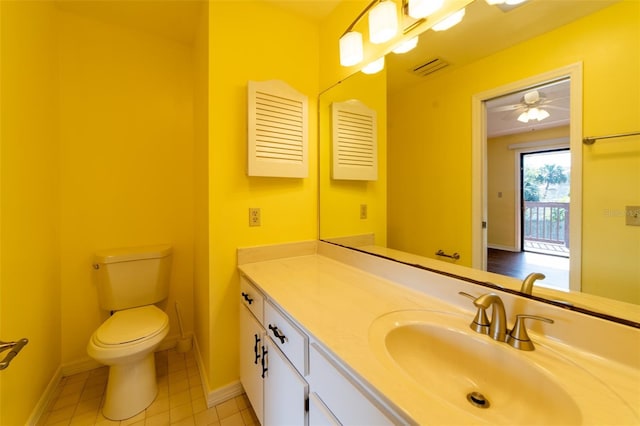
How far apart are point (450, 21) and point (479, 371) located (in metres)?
1.29

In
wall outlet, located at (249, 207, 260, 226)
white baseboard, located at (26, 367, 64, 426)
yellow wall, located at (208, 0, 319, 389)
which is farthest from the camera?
wall outlet, located at (249, 207, 260, 226)

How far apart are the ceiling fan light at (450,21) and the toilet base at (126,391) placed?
7.46 feet

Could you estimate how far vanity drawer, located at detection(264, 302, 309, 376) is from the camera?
2.79 ft

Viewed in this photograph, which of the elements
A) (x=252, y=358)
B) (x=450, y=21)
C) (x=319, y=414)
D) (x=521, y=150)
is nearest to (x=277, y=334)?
(x=319, y=414)

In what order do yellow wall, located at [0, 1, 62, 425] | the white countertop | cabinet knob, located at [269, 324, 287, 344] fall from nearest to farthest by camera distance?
the white countertop
cabinet knob, located at [269, 324, 287, 344]
yellow wall, located at [0, 1, 62, 425]

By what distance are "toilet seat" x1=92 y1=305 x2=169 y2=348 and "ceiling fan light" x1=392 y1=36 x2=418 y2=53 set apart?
2.01 meters

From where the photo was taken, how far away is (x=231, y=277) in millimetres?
1521

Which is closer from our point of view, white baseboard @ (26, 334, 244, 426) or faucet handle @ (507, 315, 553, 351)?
faucet handle @ (507, 315, 553, 351)

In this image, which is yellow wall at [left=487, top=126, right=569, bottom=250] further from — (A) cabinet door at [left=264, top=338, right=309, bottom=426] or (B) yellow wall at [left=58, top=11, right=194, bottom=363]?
(B) yellow wall at [left=58, top=11, right=194, bottom=363]

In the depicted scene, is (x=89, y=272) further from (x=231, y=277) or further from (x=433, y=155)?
(x=433, y=155)

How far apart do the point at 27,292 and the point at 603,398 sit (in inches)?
84.9

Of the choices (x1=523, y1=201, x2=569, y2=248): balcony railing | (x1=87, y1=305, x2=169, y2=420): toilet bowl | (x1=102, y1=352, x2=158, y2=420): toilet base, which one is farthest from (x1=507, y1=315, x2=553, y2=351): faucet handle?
(x1=102, y1=352, x2=158, y2=420): toilet base

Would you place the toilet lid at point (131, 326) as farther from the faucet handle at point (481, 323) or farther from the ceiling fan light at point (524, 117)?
the ceiling fan light at point (524, 117)

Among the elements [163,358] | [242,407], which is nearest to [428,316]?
[242,407]
